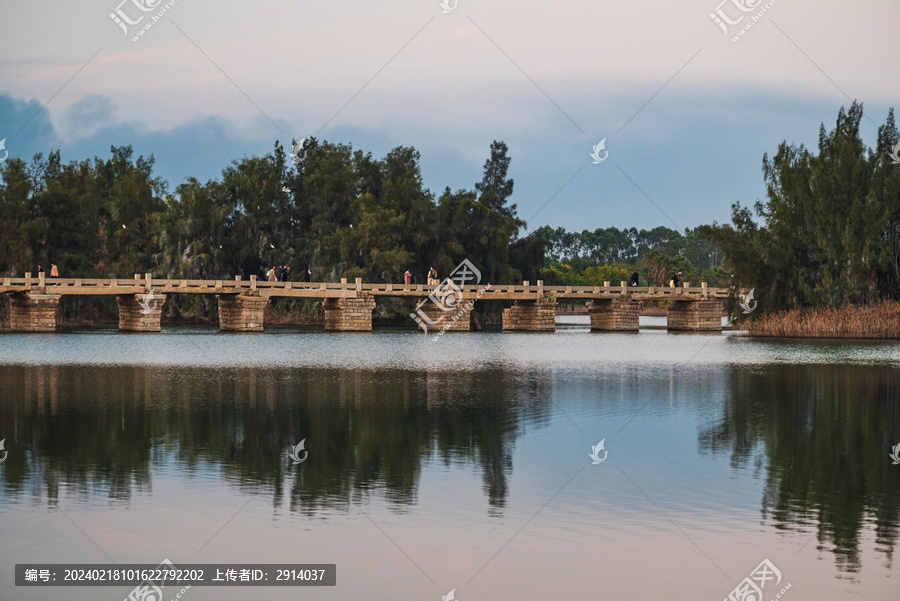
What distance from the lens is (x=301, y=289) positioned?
70250 mm

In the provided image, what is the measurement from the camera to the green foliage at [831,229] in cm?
5503

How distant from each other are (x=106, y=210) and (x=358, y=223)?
22.8 m

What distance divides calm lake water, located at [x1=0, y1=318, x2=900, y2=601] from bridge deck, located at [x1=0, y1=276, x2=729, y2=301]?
1357 inches

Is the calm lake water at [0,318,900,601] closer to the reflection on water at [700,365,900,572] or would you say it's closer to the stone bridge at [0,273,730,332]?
the reflection on water at [700,365,900,572]

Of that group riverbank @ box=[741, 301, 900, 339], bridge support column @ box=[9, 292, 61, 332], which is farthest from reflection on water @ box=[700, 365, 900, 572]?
bridge support column @ box=[9, 292, 61, 332]

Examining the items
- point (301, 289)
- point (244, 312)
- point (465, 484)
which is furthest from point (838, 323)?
point (465, 484)

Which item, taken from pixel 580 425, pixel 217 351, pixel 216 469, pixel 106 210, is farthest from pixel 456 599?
pixel 106 210

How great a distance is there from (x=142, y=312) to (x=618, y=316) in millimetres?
37055

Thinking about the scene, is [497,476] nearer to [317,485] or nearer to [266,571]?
[317,485]

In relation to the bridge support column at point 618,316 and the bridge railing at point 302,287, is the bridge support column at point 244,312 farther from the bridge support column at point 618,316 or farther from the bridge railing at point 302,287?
the bridge support column at point 618,316

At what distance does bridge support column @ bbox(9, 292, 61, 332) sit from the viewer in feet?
204

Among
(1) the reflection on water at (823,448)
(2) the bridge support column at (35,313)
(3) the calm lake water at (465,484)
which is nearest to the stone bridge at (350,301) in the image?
(2) the bridge support column at (35,313)

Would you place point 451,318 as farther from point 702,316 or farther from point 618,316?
point 702,316

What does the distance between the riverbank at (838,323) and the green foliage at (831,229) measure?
91 centimetres
